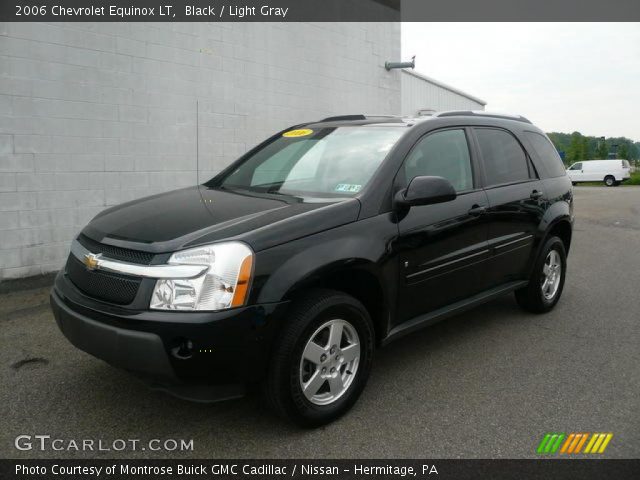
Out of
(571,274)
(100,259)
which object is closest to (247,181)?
(100,259)

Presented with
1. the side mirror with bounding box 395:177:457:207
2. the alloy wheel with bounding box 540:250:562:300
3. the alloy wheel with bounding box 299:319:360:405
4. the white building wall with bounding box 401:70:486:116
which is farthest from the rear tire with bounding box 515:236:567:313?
the white building wall with bounding box 401:70:486:116

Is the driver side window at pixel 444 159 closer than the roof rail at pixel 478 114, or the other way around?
the driver side window at pixel 444 159

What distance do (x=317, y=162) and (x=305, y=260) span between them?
1217 millimetres

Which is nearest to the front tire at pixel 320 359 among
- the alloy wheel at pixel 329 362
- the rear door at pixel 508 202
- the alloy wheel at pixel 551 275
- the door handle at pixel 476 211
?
the alloy wheel at pixel 329 362

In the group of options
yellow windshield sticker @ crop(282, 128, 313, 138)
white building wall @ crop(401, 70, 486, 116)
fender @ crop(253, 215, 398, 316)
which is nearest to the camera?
fender @ crop(253, 215, 398, 316)

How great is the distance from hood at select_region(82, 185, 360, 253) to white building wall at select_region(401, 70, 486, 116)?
26.9 feet

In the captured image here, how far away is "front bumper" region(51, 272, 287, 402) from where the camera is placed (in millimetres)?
2604

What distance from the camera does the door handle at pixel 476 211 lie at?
13.2ft

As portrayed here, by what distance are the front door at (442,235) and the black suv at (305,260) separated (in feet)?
0.04

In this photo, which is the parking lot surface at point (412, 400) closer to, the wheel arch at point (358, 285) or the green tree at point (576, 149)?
the wheel arch at point (358, 285)

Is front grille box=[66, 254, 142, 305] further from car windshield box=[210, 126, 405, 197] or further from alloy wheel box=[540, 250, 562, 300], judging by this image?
alloy wheel box=[540, 250, 562, 300]

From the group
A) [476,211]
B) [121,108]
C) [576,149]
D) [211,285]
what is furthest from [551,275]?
[576,149]
